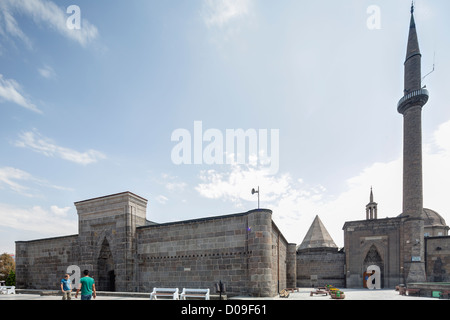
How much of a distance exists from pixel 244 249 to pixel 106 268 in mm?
11145

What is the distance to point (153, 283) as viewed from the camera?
601 inches

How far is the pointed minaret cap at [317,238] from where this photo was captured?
96.2ft

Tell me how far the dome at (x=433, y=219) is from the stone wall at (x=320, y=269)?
16.9m

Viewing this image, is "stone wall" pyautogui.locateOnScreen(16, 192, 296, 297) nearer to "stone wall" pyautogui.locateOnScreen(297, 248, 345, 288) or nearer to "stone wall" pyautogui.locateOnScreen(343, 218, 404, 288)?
"stone wall" pyautogui.locateOnScreen(297, 248, 345, 288)

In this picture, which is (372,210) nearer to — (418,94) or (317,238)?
(317,238)

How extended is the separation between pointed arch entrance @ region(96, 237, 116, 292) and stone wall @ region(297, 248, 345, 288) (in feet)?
64.6

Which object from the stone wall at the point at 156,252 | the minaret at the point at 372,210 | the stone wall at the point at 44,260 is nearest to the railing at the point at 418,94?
the minaret at the point at 372,210

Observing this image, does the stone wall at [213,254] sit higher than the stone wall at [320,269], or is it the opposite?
the stone wall at [213,254]

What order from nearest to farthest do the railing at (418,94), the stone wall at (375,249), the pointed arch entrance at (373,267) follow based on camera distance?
the stone wall at (375,249) → the pointed arch entrance at (373,267) → the railing at (418,94)

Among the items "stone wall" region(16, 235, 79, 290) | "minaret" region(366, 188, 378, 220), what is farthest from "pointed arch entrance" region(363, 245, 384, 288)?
"stone wall" region(16, 235, 79, 290)

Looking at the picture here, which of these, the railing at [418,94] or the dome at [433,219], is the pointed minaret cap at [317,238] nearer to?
the dome at [433,219]

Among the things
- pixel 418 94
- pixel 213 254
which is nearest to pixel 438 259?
pixel 418 94

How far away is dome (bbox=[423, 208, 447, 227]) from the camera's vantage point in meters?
33.2
